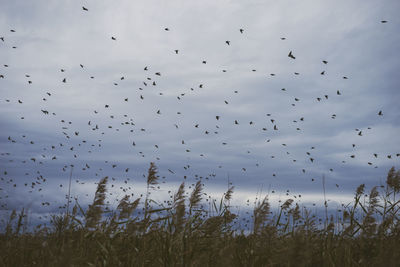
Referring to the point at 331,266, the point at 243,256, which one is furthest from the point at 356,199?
the point at 243,256

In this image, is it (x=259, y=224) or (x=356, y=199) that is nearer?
(x=259, y=224)

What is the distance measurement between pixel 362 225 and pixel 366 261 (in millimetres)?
883

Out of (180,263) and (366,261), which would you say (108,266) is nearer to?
(180,263)

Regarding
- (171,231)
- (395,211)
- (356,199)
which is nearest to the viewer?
(171,231)

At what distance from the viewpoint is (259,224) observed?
4.65 metres

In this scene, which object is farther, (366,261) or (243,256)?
(366,261)

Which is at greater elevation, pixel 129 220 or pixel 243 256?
pixel 129 220

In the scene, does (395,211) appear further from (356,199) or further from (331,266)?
(331,266)

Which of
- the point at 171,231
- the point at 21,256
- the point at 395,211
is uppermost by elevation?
the point at 395,211

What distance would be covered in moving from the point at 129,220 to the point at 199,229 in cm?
124

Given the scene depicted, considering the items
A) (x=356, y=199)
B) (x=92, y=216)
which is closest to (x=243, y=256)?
(x=92, y=216)

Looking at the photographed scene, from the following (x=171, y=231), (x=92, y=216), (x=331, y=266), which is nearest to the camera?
(x=92, y=216)

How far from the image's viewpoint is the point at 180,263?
15.5 ft

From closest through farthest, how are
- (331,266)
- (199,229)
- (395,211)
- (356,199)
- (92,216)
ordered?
(92,216) < (331,266) < (199,229) < (356,199) < (395,211)
